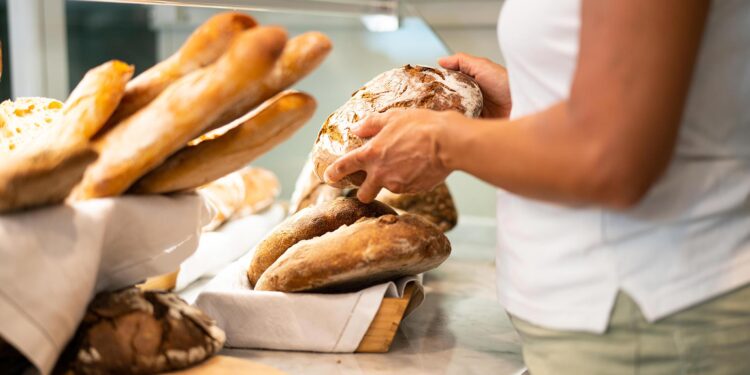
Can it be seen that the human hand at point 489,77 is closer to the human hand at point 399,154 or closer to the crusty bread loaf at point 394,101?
the crusty bread loaf at point 394,101

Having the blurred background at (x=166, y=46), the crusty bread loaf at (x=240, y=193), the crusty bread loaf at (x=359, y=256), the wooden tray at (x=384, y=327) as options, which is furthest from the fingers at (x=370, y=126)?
the blurred background at (x=166, y=46)

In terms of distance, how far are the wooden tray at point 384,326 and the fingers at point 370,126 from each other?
0.72 feet

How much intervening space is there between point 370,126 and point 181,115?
0.33 metres

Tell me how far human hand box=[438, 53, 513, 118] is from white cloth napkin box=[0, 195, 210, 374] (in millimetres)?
573

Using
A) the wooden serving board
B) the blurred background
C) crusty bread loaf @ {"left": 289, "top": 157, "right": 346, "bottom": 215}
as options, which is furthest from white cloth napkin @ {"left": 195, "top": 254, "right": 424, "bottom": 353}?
the blurred background

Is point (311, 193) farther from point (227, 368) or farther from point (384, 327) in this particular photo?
point (227, 368)

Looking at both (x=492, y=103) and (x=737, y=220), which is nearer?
(x=737, y=220)

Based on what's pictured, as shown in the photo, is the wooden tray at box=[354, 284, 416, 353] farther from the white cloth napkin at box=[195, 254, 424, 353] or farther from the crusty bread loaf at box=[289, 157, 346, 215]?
the crusty bread loaf at box=[289, 157, 346, 215]

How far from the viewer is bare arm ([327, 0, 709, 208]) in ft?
2.19

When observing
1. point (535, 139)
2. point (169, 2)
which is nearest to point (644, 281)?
point (535, 139)

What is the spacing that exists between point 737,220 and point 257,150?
1.62 feet

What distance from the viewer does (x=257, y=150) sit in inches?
34.0

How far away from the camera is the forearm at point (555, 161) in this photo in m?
0.70

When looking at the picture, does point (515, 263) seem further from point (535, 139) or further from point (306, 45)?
point (306, 45)
